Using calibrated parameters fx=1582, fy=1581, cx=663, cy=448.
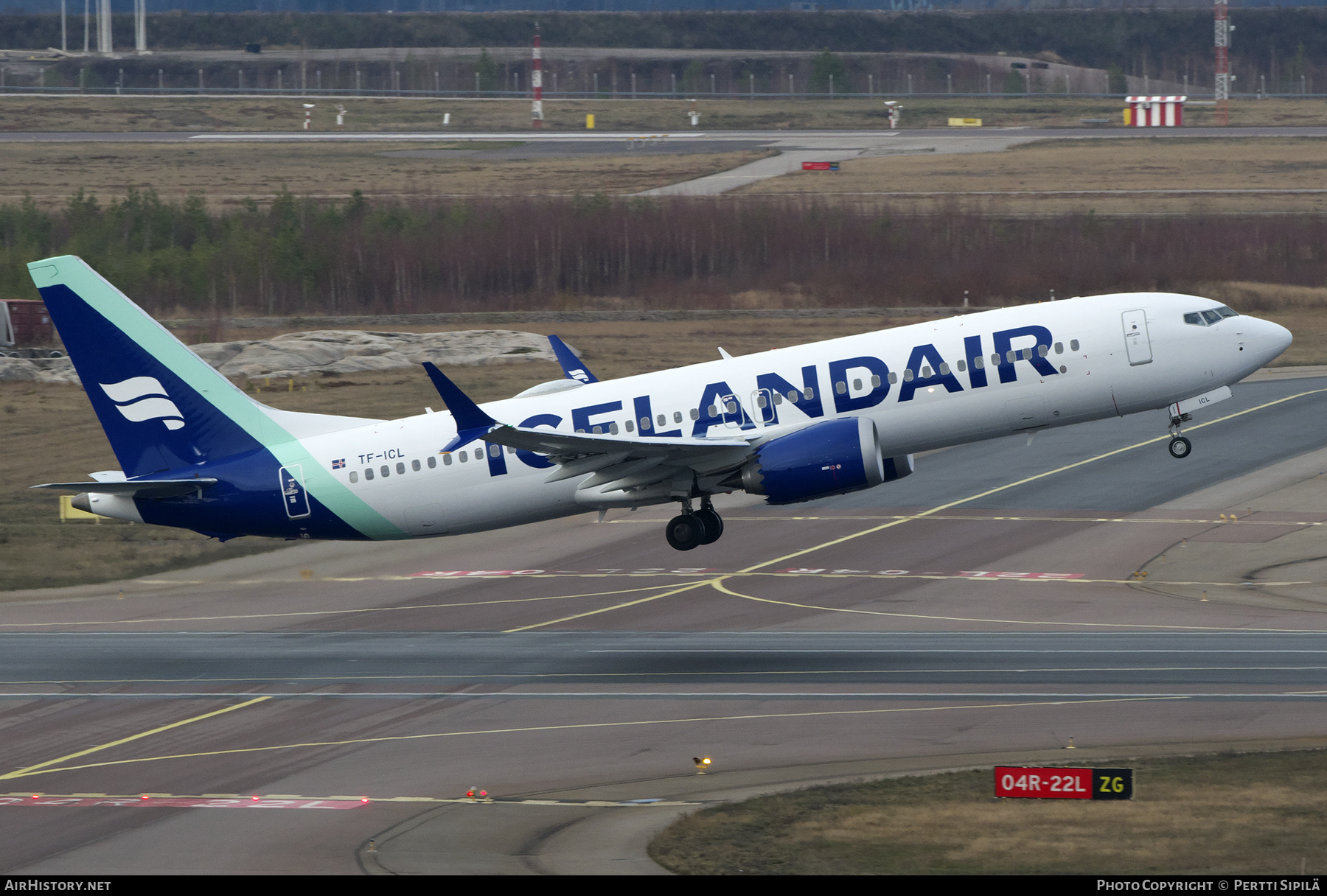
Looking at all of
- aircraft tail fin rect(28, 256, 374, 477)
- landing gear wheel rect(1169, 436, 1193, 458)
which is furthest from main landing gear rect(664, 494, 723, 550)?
landing gear wheel rect(1169, 436, 1193, 458)

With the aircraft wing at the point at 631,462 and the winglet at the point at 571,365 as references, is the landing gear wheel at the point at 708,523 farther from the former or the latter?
the winglet at the point at 571,365

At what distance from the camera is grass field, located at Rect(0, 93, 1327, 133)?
573ft

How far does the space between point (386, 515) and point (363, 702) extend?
5856mm

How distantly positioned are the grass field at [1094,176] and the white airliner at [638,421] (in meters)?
79.6

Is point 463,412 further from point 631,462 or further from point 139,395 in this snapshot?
point 139,395

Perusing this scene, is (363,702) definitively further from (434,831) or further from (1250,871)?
(1250,871)

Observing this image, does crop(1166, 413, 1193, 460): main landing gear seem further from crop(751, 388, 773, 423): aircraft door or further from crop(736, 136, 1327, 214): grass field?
crop(736, 136, 1327, 214): grass field

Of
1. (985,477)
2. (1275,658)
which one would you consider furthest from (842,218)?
(1275,658)

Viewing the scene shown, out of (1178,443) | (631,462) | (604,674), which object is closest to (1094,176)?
(1178,443)

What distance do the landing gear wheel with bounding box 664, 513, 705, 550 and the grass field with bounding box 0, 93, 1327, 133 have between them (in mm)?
132132

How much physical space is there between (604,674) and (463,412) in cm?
946

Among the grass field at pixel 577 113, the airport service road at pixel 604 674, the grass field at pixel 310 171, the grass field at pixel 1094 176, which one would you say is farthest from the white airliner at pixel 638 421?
the grass field at pixel 577 113

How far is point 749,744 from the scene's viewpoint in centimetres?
3725

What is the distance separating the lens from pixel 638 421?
145 feet
